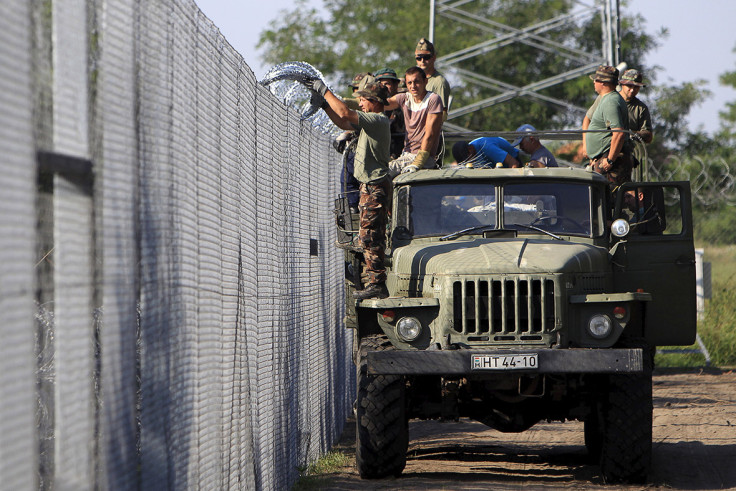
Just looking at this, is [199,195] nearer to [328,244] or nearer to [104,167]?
[104,167]

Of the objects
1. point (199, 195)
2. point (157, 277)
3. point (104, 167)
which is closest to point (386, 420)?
point (199, 195)

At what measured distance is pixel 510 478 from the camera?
8688 mm

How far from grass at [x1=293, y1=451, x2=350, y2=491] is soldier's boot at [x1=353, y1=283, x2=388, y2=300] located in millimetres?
1350

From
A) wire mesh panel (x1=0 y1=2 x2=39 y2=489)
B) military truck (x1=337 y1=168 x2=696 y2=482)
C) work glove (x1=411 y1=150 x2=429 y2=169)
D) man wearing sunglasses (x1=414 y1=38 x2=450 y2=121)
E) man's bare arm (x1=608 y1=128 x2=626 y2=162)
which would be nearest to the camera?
wire mesh panel (x1=0 y1=2 x2=39 y2=489)

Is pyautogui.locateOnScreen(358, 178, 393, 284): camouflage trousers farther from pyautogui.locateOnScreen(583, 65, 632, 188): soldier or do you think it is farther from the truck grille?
pyautogui.locateOnScreen(583, 65, 632, 188): soldier

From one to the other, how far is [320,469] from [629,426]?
247 cm

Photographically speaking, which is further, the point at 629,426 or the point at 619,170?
the point at 619,170

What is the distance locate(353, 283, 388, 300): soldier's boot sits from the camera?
8805mm

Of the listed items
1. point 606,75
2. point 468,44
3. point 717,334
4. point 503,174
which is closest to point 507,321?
point 503,174

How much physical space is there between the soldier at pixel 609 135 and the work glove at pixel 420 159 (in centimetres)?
161

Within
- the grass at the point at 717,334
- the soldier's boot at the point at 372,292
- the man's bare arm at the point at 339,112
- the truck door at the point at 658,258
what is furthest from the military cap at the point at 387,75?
the grass at the point at 717,334

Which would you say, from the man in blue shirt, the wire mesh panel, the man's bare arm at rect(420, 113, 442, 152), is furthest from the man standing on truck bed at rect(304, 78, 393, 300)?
the wire mesh panel

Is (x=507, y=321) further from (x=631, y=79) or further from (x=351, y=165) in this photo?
(x=631, y=79)

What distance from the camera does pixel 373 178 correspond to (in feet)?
29.8
